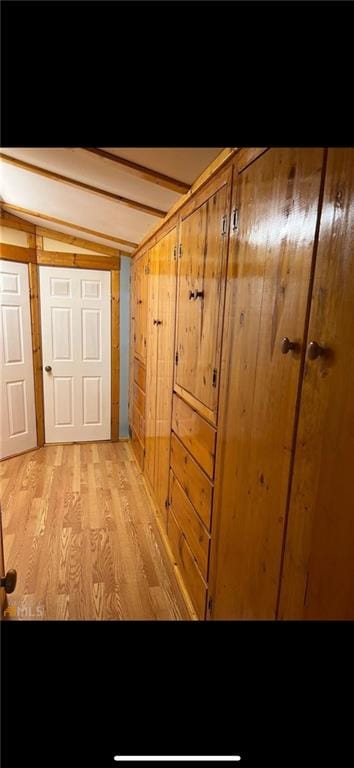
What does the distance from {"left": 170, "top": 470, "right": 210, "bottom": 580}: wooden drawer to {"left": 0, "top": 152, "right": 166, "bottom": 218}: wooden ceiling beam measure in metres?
1.64

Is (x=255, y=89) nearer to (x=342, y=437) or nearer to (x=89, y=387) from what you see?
(x=342, y=437)

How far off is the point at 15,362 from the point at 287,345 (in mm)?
3257

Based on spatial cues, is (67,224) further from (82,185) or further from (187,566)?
(187,566)

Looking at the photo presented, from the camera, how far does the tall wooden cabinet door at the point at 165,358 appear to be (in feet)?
6.72

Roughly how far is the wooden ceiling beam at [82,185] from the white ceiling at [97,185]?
0.14ft

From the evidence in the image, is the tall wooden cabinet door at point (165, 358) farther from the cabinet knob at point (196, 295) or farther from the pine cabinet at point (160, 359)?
the cabinet knob at point (196, 295)

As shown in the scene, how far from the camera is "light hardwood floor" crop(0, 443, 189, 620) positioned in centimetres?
174

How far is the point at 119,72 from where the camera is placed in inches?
12.1

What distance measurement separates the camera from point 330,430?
669mm

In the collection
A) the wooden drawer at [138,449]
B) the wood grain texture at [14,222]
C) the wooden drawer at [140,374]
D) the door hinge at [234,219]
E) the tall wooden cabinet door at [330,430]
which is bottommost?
the wooden drawer at [138,449]

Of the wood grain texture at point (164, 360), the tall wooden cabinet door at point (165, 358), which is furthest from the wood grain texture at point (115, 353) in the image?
the tall wooden cabinet door at point (165, 358)

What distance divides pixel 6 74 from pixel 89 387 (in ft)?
12.3

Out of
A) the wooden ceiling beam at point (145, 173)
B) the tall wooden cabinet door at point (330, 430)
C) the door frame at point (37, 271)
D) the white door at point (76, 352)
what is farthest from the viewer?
the white door at point (76, 352)

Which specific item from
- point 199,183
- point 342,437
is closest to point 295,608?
point 342,437
